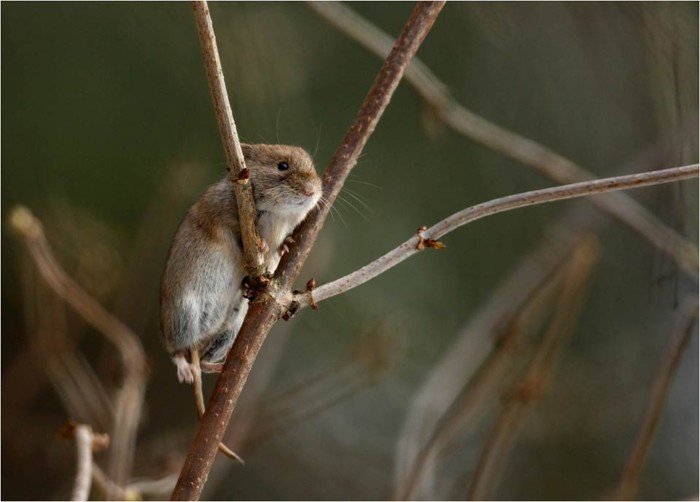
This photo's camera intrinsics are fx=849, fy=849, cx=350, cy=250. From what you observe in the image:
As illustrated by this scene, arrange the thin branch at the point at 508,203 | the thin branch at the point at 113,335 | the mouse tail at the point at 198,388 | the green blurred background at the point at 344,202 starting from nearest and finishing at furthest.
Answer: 1. the thin branch at the point at 508,203
2. the mouse tail at the point at 198,388
3. the thin branch at the point at 113,335
4. the green blurred background at the point at 344,202

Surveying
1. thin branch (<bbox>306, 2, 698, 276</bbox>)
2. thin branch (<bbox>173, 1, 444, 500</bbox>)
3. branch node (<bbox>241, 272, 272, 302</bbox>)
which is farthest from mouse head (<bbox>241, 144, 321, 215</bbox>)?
branch node (<bbox>241, 272, 272, 302</bbox>)

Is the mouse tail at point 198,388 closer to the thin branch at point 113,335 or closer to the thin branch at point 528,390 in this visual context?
the thin branch at point 113,335

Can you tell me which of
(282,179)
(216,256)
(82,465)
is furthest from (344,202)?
(82,465)

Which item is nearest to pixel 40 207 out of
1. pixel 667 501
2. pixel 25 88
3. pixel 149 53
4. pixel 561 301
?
pixel 25 88

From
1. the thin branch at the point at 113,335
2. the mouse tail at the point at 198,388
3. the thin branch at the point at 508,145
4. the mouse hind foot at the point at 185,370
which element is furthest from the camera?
the thin branch at the point at 508,145

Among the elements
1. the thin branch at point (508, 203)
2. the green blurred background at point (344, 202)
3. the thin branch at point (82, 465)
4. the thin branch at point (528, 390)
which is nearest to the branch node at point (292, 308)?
the thin branch at point (508, 203)

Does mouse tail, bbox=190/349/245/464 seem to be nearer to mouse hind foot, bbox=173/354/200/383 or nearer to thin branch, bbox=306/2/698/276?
mouse hind foot, bbox=173/354/200/383

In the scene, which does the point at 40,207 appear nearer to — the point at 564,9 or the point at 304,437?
the point at 304,437
